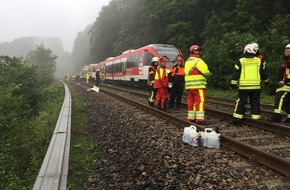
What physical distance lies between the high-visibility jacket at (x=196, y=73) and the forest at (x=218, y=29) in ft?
27.0

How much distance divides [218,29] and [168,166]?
886 inches

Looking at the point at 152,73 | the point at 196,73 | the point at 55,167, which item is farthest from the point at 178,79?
the point at 55,167

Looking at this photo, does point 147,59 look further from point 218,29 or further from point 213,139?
point 213,139

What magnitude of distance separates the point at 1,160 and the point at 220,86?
1584 cm

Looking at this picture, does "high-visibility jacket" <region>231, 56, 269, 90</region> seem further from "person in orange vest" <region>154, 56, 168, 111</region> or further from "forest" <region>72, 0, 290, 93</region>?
"forest" <region>72, 0, 290, 93</region>

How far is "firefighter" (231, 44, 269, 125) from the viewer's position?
25.7 ft

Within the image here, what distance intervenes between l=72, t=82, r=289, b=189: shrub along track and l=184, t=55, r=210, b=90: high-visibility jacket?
4.18 feet

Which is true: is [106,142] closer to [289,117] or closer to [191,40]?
[289,117]

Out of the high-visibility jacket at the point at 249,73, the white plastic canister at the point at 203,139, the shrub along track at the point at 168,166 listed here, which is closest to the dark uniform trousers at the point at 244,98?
the high-visibility jacket at the point at 249,73

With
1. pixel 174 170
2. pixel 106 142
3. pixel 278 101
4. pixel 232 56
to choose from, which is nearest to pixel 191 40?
pixel 232 56

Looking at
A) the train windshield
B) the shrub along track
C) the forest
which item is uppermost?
the forest

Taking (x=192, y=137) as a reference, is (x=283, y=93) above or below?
above

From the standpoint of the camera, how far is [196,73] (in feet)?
27.0

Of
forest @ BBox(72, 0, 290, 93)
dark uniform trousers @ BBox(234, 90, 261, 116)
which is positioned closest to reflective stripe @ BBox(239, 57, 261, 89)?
dark uniform trousers @ BBox(234, 90, 261, 116)
